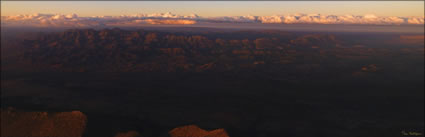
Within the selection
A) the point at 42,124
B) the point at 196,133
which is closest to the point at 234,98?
the point at 196,133

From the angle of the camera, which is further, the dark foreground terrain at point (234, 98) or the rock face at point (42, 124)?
the dark foreground terrain at point (234, 98)

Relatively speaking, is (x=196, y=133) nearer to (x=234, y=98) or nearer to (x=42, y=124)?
(x=42, y=124)

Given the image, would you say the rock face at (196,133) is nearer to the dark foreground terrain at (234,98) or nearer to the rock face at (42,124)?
the dark foreground terrain at (234,98)

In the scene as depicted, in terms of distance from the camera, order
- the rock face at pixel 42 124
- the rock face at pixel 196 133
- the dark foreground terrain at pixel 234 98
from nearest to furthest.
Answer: the rock face at pixel 196 133 < the rock face at pixel 42 124 < the dark foreground terrain at pixel 234 98

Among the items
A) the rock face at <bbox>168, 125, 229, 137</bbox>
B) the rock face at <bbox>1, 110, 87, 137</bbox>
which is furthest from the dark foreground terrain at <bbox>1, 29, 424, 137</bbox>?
the rock face at <bbox>168, 125, 229, 137</bbox>

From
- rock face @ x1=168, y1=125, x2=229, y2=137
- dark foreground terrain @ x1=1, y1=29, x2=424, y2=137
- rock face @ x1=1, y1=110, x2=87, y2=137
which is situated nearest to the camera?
rock face @ x1=168, y1=125, x2=229, y2=137

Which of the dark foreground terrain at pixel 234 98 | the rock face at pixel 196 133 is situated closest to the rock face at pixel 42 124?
the dark foreground terrain at pixel 234 98

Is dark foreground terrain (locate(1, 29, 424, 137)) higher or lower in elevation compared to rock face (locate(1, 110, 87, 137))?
lower

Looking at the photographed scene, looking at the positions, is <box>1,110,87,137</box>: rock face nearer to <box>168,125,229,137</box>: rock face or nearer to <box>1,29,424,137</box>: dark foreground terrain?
<box>1,29,424,137</box>: dark foreground terrain

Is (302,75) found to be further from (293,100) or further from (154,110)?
(154,110)
